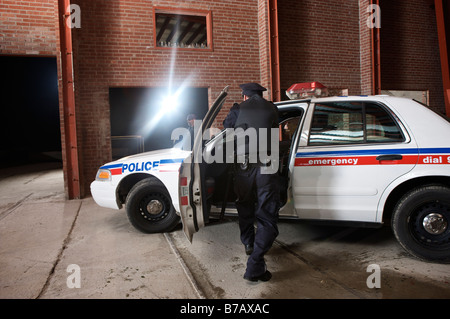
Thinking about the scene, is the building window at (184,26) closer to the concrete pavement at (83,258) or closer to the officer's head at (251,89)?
the concrete pavement at (83,258)

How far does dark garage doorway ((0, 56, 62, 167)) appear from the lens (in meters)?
15.7

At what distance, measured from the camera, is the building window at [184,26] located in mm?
7529

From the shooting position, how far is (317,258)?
333 cm

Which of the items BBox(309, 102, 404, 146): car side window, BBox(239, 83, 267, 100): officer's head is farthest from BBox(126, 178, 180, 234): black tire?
BBox(309, 102, 404, 146): car side window

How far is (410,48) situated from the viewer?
9445 millimetres

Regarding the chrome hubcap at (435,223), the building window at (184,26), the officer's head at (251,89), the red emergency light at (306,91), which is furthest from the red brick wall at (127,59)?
the chrome hubcap at (435,223)

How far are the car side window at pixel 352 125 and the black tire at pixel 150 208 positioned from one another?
6.91ft

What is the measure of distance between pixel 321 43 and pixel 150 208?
22.7ft

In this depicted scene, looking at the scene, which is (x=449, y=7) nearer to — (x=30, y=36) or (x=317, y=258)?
(x=317, y=258)

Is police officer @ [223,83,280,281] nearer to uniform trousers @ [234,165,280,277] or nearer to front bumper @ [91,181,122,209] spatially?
uniform trousers @ [234,165,280,277]

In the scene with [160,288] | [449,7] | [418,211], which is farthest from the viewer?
[449,7]

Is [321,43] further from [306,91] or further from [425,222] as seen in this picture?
[425,222]

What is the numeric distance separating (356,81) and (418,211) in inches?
269
